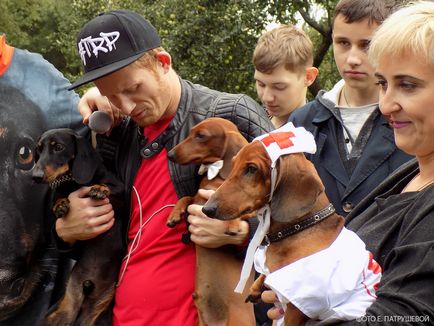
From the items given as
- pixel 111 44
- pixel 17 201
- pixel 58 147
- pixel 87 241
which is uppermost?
pixel 111 44

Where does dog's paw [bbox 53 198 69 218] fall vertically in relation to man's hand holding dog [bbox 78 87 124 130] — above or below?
below

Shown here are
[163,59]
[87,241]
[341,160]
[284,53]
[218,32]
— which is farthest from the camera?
[218,32]

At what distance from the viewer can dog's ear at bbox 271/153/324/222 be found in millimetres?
2322

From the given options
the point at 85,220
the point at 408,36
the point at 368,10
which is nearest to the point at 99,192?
the point at 85,220

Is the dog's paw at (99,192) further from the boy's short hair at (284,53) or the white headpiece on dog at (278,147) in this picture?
the boy's short hair at (284,53)

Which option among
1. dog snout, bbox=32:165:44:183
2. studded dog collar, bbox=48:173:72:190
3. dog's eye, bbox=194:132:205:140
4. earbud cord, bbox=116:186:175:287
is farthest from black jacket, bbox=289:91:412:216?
dog snout, bbox=32:165:44:183

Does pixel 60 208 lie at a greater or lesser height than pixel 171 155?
lesser

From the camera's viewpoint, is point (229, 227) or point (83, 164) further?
point (83, 164)

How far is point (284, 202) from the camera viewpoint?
91.7 inches

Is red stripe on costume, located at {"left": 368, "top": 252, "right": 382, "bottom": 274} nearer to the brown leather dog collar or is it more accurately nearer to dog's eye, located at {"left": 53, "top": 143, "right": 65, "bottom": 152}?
the brown leather dog collar

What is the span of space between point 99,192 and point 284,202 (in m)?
1.20

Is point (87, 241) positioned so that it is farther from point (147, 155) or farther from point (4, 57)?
point (4, 57)

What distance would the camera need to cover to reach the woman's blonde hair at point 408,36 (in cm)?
211

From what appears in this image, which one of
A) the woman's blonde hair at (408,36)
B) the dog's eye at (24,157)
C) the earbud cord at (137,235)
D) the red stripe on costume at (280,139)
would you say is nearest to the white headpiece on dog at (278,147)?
the red stripe on costume at (280,139)
